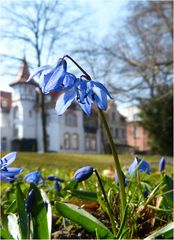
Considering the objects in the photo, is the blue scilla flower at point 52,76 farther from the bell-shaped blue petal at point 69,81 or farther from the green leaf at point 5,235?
the green leaf at point 5,235

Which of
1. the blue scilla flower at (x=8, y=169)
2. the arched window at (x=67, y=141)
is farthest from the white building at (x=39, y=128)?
the blue scilla flower at (x=8, y=169)

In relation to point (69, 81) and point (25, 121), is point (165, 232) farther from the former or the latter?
point (25, 121)

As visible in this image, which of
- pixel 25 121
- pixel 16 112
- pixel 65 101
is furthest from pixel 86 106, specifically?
pixel 16 112

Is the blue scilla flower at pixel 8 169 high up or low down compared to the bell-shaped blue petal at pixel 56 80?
down

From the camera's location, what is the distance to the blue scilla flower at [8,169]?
88cm

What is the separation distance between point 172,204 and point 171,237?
0.74 ft

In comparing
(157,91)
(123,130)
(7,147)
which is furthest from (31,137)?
(157,91)

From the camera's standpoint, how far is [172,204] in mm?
1061

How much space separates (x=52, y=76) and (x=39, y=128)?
117ft

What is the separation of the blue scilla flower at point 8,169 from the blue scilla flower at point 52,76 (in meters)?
0.23

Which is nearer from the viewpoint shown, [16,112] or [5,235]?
[5,235]

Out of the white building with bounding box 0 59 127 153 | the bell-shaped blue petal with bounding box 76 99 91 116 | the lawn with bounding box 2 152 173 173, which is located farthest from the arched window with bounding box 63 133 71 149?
the bell-shaped blue petal with bounding box 76 99 91 116

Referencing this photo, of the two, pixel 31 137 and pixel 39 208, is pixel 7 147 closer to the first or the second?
pixel 31 137

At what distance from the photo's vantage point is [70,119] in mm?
39000
